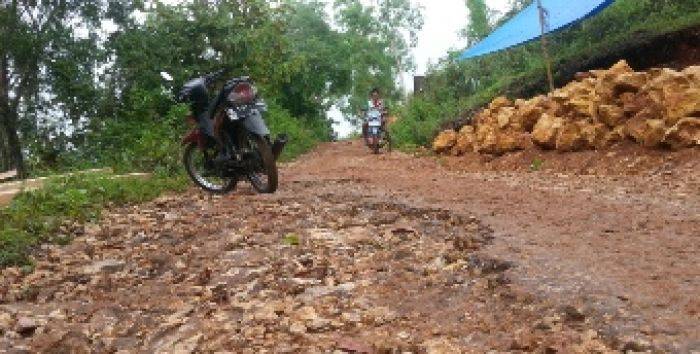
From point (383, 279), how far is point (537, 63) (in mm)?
13004

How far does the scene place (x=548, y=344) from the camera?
82.3 inches

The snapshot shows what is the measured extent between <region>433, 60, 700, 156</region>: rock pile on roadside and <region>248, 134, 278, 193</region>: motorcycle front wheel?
12.5 feet

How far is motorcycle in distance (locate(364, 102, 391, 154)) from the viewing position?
13.2m

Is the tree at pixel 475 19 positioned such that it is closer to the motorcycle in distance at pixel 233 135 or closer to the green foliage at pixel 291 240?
the motorcycle in distance at pixel 233 135

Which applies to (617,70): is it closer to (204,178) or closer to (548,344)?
(204,178)

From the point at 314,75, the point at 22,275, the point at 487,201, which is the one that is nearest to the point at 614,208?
the point at 487,201

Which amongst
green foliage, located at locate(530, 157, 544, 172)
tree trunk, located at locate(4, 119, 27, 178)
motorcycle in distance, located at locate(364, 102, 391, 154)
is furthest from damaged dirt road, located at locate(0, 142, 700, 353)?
tree trunk, located at locate(4, 119, 27, 178)

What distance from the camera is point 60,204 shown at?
5.74 m

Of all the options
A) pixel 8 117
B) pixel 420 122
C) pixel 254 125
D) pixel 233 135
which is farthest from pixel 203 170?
pixel 8 117

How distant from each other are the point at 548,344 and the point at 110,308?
205 cm

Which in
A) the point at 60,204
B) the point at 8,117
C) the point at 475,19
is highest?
the point at 475,19

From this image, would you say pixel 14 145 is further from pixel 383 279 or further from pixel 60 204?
pixel 383 279

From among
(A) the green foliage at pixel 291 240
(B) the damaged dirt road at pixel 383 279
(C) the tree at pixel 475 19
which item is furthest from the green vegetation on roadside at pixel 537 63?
(C) the tree at pixel 475 19

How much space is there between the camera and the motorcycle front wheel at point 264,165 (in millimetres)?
6074
